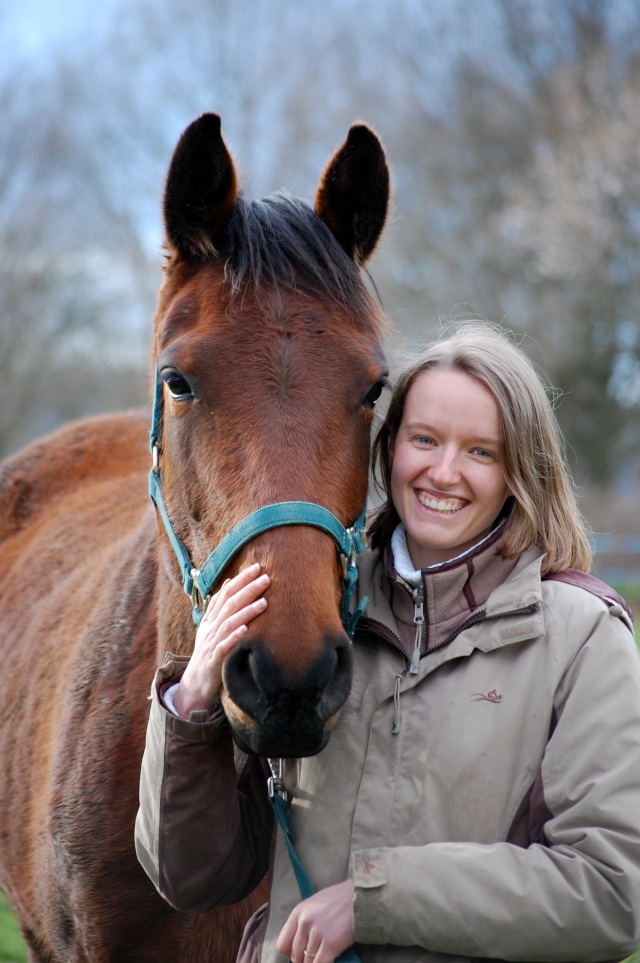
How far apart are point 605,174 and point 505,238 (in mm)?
2701

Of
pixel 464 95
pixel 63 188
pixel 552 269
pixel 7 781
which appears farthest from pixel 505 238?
pixel 7 781

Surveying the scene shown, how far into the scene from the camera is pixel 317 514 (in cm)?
188

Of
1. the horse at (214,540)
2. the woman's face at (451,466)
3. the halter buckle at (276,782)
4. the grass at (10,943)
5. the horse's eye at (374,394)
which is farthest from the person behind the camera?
the grass at (10,943)

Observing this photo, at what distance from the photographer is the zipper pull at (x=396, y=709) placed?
1883 mm

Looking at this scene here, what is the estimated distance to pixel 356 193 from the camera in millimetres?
2551

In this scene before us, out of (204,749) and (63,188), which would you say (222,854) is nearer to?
(204,749)

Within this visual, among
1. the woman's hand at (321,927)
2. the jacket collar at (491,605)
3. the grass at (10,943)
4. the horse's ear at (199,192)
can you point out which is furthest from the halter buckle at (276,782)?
the grass at (10,943)

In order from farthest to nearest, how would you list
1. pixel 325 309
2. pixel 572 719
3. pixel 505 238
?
pixel 505 238 → pixel 325 309 → pixel 572 719

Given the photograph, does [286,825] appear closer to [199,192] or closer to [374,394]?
[374,394]

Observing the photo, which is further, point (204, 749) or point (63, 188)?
point (63, 188)

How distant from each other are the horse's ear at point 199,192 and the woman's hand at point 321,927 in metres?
1.63

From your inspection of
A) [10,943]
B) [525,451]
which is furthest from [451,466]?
[10,943]

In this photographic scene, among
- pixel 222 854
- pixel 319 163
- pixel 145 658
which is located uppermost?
pixel 319 163

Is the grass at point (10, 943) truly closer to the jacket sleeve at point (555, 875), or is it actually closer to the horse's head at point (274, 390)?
the horse's head at point (274, 390)
